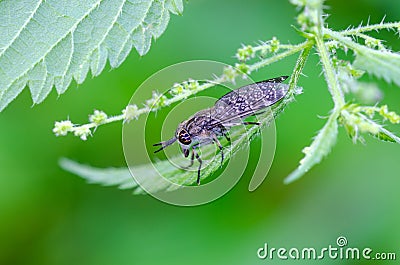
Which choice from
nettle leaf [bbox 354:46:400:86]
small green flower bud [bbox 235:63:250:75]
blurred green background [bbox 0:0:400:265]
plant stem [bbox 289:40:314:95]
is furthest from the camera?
blurred green background [bbox 0:0:400:265]

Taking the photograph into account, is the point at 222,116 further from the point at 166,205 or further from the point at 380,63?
the point at 166,205

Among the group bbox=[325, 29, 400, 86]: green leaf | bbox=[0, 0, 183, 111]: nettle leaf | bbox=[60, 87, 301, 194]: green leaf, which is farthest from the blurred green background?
bbox=[325, 29, 400, 86]: green leaf

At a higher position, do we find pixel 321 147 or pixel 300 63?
pixel 300 63

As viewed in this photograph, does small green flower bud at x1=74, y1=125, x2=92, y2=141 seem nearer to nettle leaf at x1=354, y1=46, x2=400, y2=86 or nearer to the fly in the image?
the fly

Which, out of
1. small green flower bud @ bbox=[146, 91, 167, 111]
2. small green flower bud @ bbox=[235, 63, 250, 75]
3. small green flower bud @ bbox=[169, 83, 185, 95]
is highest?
small green flower bud @ bbox=[235, 63, 250, 75]

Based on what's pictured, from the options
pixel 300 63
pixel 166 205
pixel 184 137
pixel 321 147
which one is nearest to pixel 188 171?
pixel 184 137

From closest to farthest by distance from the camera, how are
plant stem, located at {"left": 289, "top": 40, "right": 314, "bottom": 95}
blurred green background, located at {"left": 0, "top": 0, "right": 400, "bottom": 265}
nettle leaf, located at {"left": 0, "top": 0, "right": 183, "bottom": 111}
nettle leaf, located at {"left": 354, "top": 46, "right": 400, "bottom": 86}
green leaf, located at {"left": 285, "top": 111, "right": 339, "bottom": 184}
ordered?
green leaf, located at {"left": 285, "top": 111, "right": 339, "bottom": 184}
nettle leaf, located at {"left": 354, "top": 46, "right": 400, "bottom": 86}
plant stem, located at {"left": 289, "top": 40, "right": 314, "bottom": 95}
nettle leaf, located at {"left": 0, "top": 0, "right": 183, "bottom": 111}
blurred green background, located at {"left": 0, "top": 0, "right": 400, "bottom": 265}

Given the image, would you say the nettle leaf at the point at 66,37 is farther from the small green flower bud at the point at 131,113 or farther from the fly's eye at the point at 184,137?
the fly's eye at the point at 184,137

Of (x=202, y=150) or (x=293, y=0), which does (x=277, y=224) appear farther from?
(x=293, y=0)
